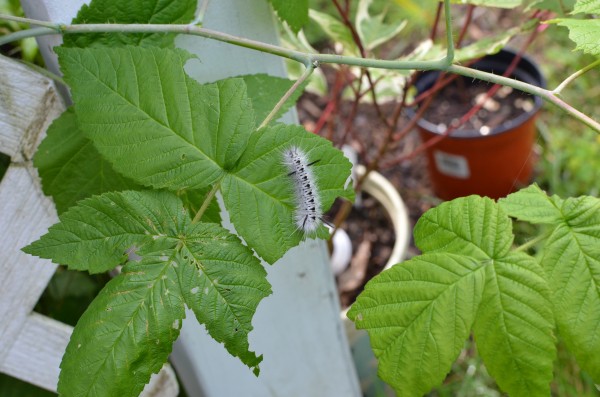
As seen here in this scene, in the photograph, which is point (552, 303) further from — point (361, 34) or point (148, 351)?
point (361, 34)

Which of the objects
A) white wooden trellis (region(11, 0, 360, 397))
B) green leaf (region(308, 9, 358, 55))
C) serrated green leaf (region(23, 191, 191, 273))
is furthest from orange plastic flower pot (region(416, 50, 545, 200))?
serrated green leaf (region(23, 191, 191, 273))

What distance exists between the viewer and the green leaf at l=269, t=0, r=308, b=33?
3.77 ft

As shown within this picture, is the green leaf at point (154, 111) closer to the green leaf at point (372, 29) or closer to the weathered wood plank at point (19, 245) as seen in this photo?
the weathered wood plank at point (19, 245)

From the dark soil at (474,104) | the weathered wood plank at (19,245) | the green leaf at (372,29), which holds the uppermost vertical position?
the dark soil at (474,104)

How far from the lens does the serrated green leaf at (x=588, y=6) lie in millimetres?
983

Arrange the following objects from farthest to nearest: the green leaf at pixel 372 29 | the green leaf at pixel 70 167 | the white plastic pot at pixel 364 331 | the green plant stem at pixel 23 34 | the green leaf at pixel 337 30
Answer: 1. the white plastic pot at pixel 364 331
2. the green leaf at pixel 372 29
3. the green leaf at pixel 337 30
4. the green leaf at pixel 70 167
5. the green plant stem at pixel 23 34

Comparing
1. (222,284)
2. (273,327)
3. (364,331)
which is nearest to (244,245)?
(222,284)

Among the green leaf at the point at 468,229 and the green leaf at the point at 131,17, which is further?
the green leaf at the point at 131,17

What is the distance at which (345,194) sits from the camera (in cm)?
94

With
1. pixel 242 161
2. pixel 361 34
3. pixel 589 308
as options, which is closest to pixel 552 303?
pixel 589 308

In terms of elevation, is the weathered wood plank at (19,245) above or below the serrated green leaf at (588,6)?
below

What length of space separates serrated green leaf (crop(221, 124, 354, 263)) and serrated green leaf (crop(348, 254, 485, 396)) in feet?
0.43

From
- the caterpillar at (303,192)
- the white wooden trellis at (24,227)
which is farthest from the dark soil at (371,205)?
the caterpillar at (303,192)

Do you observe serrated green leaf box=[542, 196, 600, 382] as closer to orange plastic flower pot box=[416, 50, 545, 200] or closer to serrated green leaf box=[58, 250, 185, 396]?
serrated green leaf box=[58, 250, 185, 396]
